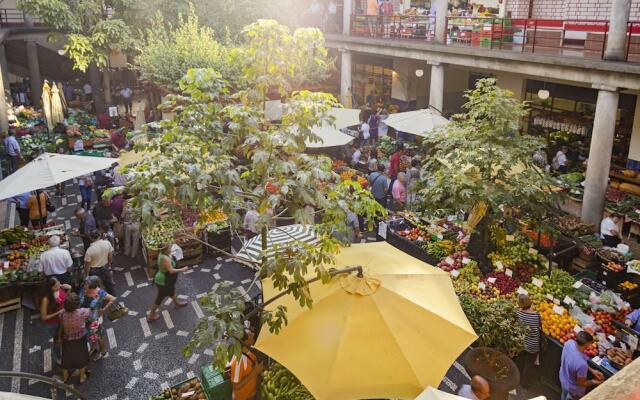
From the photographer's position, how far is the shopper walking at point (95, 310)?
8.04 m

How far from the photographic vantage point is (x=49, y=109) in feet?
58.3

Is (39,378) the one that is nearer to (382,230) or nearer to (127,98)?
(382,230)

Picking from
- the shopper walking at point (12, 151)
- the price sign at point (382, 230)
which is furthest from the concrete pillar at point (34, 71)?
the price sign at point (382, 230)

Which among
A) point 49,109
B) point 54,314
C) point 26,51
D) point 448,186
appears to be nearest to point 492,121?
point 448,186

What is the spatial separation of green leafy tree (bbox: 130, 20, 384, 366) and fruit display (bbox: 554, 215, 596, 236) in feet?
24.3

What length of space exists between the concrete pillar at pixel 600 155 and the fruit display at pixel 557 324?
5.43 m

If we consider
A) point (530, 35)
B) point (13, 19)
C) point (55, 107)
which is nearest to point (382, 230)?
point (530, 35)

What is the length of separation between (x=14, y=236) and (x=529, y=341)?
1020 cm

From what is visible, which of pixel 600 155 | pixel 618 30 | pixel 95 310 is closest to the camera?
pixel 95 310

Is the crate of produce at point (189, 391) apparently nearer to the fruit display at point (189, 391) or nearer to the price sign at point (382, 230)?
the fruit display at point (189, 391)

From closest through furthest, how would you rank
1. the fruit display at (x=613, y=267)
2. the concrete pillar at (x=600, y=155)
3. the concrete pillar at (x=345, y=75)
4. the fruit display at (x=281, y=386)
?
the fruit display at (x=281, y=386), the fruit display at (x=613, y=267), the concrete pillar at (x=600, y=155), the concrete pillar at (x=345, y=75)

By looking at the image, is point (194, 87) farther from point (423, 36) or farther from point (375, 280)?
point (423, 36)

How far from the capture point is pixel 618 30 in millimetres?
11555

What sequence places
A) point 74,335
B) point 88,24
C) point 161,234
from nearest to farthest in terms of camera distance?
point 74,335 < point 161,234 < point 88,24
